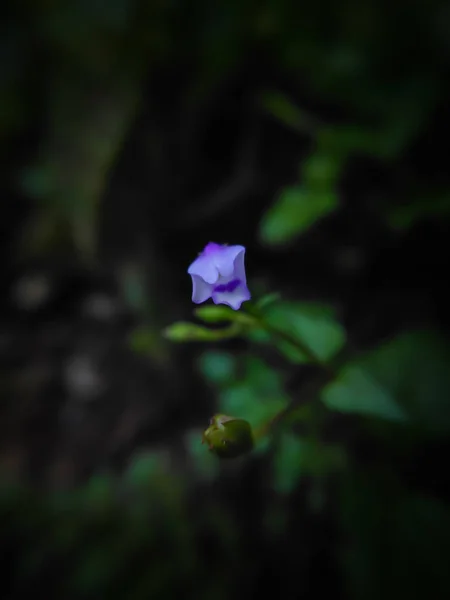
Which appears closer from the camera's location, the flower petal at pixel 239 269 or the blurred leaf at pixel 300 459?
the flower petal at pixel 239 269

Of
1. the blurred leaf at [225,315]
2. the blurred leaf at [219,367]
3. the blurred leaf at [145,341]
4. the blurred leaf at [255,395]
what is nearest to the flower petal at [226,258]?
the blurred leaf at [225,315]

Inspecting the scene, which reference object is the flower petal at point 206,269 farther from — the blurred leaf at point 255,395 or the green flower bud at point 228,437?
the blurred leaf at point 255,395

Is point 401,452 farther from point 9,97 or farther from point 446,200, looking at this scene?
point 9,97

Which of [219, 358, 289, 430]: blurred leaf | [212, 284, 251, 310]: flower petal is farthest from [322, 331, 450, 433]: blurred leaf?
[212, 284, 251, 310]: flower petal

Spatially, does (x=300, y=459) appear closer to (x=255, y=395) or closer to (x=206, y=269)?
(x=255, y=395)

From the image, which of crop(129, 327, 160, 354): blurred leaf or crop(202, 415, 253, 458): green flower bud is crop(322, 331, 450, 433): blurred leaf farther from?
crop(129, 327, 160, 354): blurred leaf

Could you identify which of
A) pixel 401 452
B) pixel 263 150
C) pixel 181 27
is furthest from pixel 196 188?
pixel 401 452
